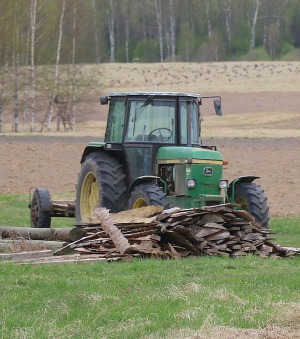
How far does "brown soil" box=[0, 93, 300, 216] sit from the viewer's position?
27.2m

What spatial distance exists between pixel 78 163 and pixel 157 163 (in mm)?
16139

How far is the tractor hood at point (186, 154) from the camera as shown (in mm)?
15773

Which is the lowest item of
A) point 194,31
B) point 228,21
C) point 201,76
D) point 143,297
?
point 143,297

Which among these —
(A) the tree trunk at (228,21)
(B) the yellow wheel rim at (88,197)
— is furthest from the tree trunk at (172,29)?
(B) the yellow wheel rim at (88,197)

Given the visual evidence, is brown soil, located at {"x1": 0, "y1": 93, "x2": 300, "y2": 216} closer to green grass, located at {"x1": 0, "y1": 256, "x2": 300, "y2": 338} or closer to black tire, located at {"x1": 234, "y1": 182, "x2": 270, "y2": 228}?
black tire, located at {"x1": 234, "y1": 182, "x2": 270, "y2": 228}

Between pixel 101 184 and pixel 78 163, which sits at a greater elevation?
pixel 78 163

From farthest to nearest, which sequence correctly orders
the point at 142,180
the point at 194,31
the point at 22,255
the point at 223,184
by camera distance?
1. the point at 194,31
2. the point at 223,184
3. the point at 142,180
4. the point at 22,255

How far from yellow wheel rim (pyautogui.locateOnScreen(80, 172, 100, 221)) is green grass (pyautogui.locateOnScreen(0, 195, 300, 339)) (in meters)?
4.22

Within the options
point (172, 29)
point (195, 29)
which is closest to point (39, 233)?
point (172, 29)

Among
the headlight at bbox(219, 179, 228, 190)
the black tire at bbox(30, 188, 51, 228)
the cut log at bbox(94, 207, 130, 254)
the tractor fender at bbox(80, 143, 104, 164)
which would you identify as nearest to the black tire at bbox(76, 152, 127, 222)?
the tractor fender at bbox(80, 143, 104, 164)

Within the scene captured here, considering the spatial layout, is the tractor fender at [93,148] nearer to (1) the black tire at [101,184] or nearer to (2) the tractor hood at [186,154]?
(1) the black tire at [101,184]

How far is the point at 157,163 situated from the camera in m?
16.3

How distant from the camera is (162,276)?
37.7 ft

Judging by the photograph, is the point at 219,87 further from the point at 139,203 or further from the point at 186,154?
the point at 139,203
